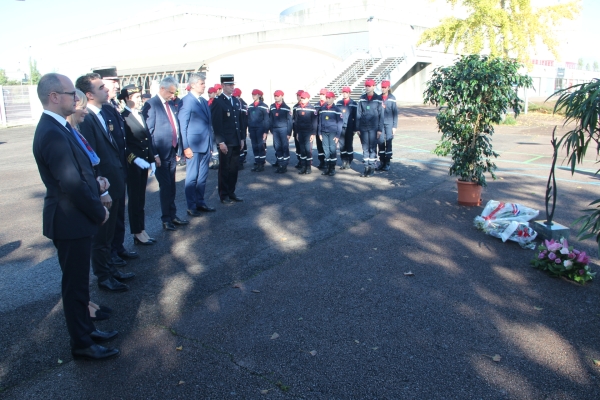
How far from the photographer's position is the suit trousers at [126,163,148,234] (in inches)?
245

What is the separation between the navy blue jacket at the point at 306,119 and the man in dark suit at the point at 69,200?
7.74m

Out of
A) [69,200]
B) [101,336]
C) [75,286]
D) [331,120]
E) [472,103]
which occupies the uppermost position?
[472,103]

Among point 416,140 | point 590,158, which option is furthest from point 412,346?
point 416,140

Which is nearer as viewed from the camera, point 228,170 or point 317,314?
point 317,314

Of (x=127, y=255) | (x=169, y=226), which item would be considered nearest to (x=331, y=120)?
(x=169, y=226)

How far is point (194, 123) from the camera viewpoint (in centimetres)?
756

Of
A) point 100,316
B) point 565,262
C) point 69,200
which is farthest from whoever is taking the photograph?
point 565,262

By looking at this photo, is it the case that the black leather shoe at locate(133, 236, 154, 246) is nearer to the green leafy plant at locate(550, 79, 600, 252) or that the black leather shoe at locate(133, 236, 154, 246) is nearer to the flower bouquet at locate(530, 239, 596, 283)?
the flower bouquet at locate(530, 239, 596, 283)

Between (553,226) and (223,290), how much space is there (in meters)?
4.44

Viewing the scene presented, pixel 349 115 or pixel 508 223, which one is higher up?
pixel 349 115

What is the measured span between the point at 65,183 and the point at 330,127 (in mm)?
7896

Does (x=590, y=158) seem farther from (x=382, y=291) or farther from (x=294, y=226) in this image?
(x=382, y=291)

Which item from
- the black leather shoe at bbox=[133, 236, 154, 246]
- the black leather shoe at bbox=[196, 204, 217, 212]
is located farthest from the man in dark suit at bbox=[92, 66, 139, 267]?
the black leather shoe at bbox=[196, 204, 217, 212]

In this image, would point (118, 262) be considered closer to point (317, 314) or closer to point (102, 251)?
point (102, 251)
